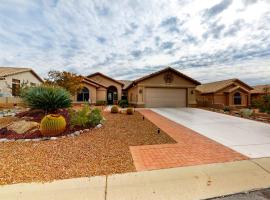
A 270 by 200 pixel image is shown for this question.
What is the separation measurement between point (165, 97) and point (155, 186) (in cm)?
1914

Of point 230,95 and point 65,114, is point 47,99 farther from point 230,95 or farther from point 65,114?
point 230,95

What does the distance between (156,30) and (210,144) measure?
439 inches

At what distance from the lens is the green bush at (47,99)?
35.4ft

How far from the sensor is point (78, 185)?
379 centimetres

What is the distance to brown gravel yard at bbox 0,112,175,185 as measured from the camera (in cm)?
428

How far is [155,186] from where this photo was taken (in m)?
3.75

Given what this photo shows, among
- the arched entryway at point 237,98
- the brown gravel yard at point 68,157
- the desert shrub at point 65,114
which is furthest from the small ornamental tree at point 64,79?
the arched entryway at point 237,98

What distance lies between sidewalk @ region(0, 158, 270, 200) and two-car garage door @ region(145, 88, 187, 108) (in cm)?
1776

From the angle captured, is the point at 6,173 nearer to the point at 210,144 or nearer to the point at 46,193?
the point at 46,193

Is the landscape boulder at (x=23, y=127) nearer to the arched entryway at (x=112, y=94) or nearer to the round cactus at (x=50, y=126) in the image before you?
the round cactus at (x=50, y=126)

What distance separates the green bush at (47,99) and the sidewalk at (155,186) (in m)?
7.82

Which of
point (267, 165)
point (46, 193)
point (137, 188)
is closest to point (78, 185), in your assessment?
point (46, 193)

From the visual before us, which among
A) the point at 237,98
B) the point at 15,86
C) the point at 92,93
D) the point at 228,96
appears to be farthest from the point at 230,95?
the point at 15,86

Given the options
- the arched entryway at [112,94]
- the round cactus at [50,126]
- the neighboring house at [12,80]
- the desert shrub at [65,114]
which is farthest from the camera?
the arched entryway at [112,94]
